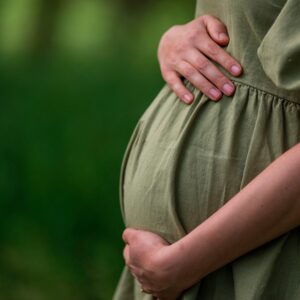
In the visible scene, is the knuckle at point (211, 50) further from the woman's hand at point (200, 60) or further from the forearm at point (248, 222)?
the forearm at point (248, 222)

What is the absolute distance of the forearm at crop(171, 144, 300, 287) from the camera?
1490 mm

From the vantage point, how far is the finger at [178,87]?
5.59 feet

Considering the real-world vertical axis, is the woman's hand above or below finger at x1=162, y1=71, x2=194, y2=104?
above

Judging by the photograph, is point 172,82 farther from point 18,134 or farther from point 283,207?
point 18,134

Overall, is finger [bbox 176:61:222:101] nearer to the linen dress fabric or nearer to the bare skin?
the linen dress fabric

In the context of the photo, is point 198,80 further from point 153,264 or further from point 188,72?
point 153,264

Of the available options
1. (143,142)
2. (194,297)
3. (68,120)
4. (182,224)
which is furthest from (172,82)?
(68,120)

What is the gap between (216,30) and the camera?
172cm

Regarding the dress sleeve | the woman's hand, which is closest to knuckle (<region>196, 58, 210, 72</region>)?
the woman's hand

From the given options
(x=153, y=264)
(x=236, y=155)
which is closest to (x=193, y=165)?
(x=236, y=155)

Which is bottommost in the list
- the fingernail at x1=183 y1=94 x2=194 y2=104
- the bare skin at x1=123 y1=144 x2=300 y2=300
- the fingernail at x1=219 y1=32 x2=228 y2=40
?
the bare skin at x1=123 y1=144 x2=300 y2=300

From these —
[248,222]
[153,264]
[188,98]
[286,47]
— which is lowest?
[153,264]

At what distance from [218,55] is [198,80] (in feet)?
0.19

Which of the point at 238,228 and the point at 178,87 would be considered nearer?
the point at 238,228
